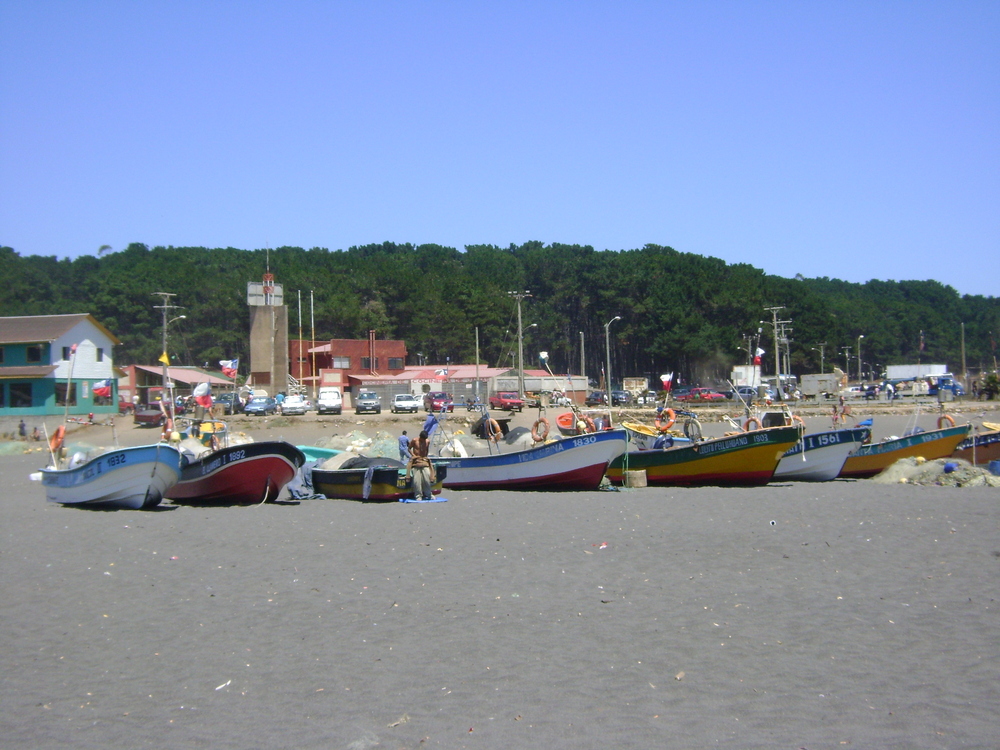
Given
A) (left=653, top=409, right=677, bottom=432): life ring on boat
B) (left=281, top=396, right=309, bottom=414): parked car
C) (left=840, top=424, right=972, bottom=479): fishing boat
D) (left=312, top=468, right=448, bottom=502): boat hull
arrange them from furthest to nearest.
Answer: (left=281, top=396, right=309, bottom=414): parked car
(left=840, top=424, right=972, bottom=479): fishing boat
(left=653, top=409, right=677, bottom=432): life ring on boat
(left=312, top=468, right=448, bottom=502): boat hull

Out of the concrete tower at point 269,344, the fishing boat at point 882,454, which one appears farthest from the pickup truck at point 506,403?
the fishing boat at point 882,454

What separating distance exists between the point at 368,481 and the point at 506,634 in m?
10.3

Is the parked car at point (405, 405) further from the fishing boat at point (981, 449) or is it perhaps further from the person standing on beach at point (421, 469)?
the person standing on beach at point (421, 469)

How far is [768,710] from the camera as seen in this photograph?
6637 millimetres

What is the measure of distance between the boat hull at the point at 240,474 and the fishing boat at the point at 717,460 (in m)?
7.70

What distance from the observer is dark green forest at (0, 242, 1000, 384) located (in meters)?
92.6

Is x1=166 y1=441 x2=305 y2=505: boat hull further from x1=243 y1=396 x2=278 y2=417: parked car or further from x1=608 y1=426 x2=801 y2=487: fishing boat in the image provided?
x1=243 y1=396 x2=278 y2=417: parked car

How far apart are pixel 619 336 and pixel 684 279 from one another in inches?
379

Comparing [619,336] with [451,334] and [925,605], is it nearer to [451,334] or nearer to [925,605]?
[451,334]

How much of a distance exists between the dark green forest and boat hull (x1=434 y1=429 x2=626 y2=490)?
222 feet

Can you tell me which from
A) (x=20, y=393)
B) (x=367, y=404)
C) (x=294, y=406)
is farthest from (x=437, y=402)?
(x=20, y=393)

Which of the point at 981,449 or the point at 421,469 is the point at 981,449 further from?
the point at 421,469

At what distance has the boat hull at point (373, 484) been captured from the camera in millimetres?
18484

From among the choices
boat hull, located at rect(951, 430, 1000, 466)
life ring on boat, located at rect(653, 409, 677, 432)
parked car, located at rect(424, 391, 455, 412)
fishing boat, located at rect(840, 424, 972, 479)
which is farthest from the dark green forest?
life ring on boat, located at rect(653, 409, 677, 432)
